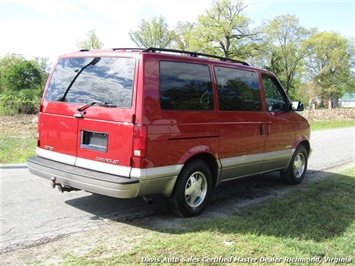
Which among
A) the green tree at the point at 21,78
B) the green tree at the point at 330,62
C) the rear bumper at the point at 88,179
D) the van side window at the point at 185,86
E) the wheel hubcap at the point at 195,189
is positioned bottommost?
the wheel hubcap at the point at 195,189

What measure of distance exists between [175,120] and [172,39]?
54154mm

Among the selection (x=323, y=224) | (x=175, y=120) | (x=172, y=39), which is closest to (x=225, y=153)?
(x=175, y=120)

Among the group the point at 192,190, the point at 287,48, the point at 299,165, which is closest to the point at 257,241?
the point at 192,190

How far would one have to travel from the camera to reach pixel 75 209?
4.99 meters

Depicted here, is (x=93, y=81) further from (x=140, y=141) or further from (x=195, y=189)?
(x=195, y=189)

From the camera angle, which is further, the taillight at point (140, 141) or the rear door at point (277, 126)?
the rear door at point (277, 126)

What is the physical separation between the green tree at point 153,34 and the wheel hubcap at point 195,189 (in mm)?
51351

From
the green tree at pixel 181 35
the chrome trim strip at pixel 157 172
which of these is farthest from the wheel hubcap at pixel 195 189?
the green tree at pixel 181 35

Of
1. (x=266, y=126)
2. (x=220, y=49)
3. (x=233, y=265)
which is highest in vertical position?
(x=220, y=49)

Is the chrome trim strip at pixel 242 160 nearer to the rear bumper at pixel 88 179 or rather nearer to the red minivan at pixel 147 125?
the red minivan at pixel 147 125

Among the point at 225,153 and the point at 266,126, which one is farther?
the point at 266,126

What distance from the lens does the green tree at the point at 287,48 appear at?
59.5m

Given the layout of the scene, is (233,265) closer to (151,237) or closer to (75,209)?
(151,237)

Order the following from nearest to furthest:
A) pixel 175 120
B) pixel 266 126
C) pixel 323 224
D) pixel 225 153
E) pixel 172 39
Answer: pixel 175 120
pixel 323 224
pixel 225 153
pixel 266 126
pixel 172 39
